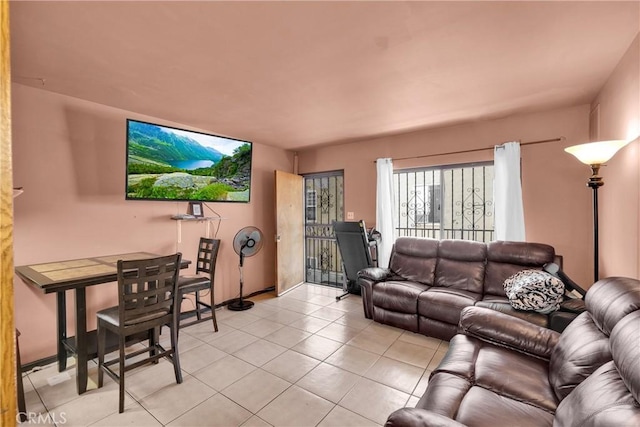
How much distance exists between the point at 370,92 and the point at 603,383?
2.52 m

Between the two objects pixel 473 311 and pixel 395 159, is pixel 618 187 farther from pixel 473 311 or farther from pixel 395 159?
pixel 395 159

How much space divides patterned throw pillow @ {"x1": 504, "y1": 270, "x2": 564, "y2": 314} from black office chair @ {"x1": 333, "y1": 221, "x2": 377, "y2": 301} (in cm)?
185

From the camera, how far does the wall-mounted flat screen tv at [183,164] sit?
3.18m

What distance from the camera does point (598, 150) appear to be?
215 centimetres

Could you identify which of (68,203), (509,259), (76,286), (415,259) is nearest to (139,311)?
(76,286)

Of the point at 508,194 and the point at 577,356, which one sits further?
the point at 508,194

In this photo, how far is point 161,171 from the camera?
336cm

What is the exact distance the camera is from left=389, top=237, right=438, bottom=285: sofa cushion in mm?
3559

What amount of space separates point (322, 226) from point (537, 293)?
3487 millimetres

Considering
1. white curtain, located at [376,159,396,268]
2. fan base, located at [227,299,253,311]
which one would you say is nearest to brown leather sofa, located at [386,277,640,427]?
white curtain, located at [376,159,396,268]

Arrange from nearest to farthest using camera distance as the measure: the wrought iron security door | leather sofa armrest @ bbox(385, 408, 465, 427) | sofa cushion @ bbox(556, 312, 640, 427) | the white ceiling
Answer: sofa cushion @ bbox(556, 312, 640, 427) → leather sofa armrest @ bbox(385, 408, 465, 427) → the white ceiling → the wrought iron security door

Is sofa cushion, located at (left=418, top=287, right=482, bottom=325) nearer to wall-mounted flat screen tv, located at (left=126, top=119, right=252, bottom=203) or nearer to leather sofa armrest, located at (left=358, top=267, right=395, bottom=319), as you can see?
leather sofa armrest, located at (left=358, top=267, right=395, bottom=319)

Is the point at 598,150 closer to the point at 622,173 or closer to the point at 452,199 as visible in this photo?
the point at 622,173

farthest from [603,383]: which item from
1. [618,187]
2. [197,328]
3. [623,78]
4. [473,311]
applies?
[197,328]
